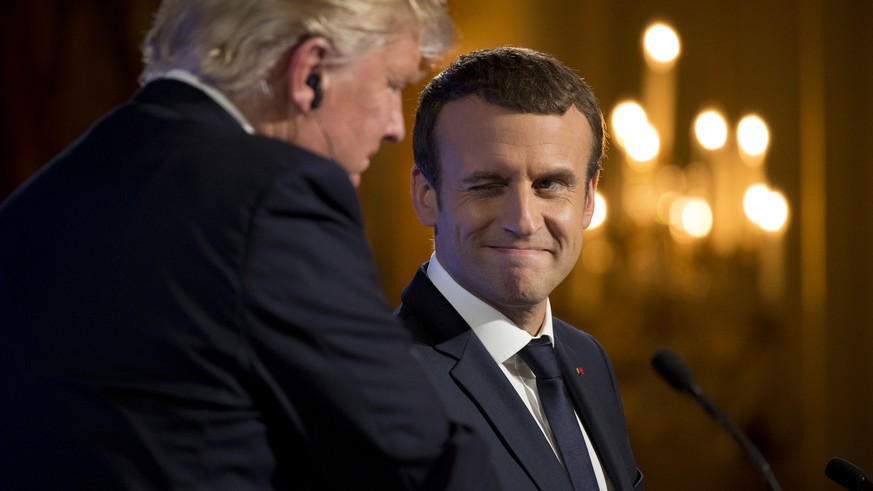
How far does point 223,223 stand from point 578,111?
94 cm

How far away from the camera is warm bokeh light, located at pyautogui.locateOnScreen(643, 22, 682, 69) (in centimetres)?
577

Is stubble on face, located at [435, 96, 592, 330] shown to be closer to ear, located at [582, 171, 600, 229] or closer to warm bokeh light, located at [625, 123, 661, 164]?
ear, located at [582, 171, 600, 229]

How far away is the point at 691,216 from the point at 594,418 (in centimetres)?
415

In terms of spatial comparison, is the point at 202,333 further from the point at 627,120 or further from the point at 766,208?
the point at 766,208

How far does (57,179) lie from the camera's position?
1004 mm

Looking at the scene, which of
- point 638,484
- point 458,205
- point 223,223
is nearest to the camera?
point 223,223

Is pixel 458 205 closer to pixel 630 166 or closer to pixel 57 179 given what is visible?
pixel 57 179

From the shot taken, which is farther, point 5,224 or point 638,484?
point 638,484

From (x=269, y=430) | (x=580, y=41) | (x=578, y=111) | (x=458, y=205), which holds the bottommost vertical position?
(x=269, y=430)

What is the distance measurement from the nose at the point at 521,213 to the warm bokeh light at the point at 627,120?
163 inches

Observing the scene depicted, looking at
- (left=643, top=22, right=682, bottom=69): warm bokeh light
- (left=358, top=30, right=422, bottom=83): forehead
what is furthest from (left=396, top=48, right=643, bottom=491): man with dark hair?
(left=643, top=22, right=682, bottom=69): warm bokeh light

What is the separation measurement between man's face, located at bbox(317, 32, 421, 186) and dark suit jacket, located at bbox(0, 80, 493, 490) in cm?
13

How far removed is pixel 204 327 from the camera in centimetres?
91

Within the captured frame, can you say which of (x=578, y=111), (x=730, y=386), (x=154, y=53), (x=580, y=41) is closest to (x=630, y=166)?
(x=580, y=41)
